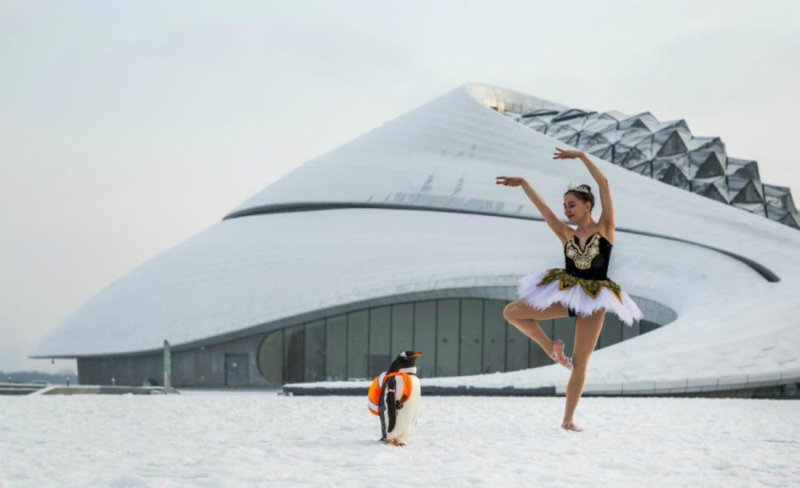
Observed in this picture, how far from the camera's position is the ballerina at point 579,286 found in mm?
8266

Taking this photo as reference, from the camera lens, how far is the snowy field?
22.0ft

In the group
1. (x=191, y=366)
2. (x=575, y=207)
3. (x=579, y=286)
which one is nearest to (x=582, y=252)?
(x=579, y=286)

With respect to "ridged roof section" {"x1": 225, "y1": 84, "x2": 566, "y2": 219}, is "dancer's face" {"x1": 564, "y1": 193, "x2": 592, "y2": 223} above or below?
below

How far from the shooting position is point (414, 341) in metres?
35.7

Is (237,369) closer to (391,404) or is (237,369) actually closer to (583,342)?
(391,404)

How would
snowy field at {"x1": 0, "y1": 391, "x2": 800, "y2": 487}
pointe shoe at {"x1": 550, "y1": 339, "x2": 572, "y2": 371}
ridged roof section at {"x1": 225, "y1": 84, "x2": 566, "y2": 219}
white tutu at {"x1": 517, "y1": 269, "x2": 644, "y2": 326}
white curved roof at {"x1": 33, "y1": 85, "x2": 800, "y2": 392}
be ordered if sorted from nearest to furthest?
1. snowy field at {"x1": 0, "y1": 391, "x2": 800, "y2": 487}
2. pointe shoe at {"x1": 550, "y1": 339, "x2": 572, "y2": 371}
3. white tutu at {"x1": 517, "y1": 269, "x2": 644, "y2": 326}
4. white curved roof at {"x1": 33, "y1": 85, "x2": 800, "y2": 392}
5. ridged roof section at {"x1": 225, "y1": 84, "x2": 566, "y2": 219}

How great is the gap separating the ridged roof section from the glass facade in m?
5.55

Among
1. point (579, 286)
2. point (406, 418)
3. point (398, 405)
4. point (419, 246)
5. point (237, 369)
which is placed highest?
point (419, 246)

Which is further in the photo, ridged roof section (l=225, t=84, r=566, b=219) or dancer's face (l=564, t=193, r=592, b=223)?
ridged roof section (l=225, t=84, r=566, b=219)

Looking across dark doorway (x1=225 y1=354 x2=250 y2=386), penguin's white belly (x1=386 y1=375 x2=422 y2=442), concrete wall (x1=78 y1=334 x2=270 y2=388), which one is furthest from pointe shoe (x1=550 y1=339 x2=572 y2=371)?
dark doorway (x1=225 y1=354 x2=250 y2=386)

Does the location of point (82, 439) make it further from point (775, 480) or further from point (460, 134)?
point (460, 134)

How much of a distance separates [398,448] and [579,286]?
2.09 metres

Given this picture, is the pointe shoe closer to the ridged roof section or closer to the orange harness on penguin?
the orange harness on penguin

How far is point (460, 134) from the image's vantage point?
45.2m
